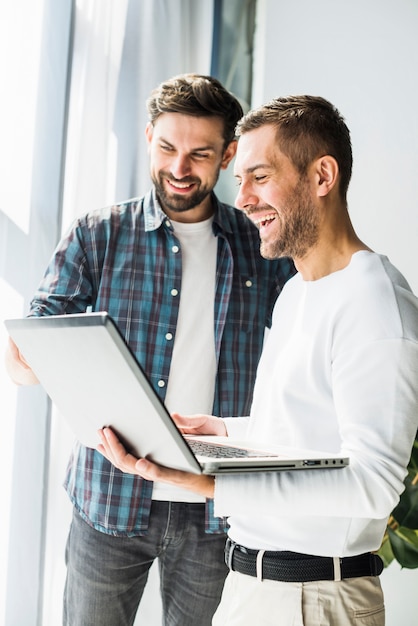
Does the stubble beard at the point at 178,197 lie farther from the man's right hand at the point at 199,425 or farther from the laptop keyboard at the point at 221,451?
the laptop keyboard at the point at 221,451

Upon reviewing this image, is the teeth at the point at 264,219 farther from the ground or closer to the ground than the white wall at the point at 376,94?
closer to the ground

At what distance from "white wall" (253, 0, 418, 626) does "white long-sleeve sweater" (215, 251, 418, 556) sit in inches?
44.5

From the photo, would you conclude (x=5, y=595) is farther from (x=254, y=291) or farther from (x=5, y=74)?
(x=5, y=74)

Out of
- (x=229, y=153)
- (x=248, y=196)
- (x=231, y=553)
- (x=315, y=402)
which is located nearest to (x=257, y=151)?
(x=248, y=196)

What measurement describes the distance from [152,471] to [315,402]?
270mm

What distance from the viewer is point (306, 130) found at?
4.06ft

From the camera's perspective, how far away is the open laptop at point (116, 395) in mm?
821

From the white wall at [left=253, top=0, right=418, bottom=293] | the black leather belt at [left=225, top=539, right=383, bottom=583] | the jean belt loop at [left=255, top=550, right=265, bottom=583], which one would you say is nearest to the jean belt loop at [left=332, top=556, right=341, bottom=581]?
the black leather belt at [left=225, top=539, right=383, bottom=583]

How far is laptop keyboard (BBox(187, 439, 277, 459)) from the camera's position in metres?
0.93

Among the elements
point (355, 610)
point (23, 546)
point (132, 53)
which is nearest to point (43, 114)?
point (132, 53)

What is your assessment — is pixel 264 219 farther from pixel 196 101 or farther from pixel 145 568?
pixel 145 568

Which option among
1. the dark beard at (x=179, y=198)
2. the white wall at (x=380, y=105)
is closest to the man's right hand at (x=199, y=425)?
the dark beard at (x=179, y=198)

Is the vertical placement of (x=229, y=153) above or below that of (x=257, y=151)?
above

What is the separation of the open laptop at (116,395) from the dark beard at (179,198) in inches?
28.6
